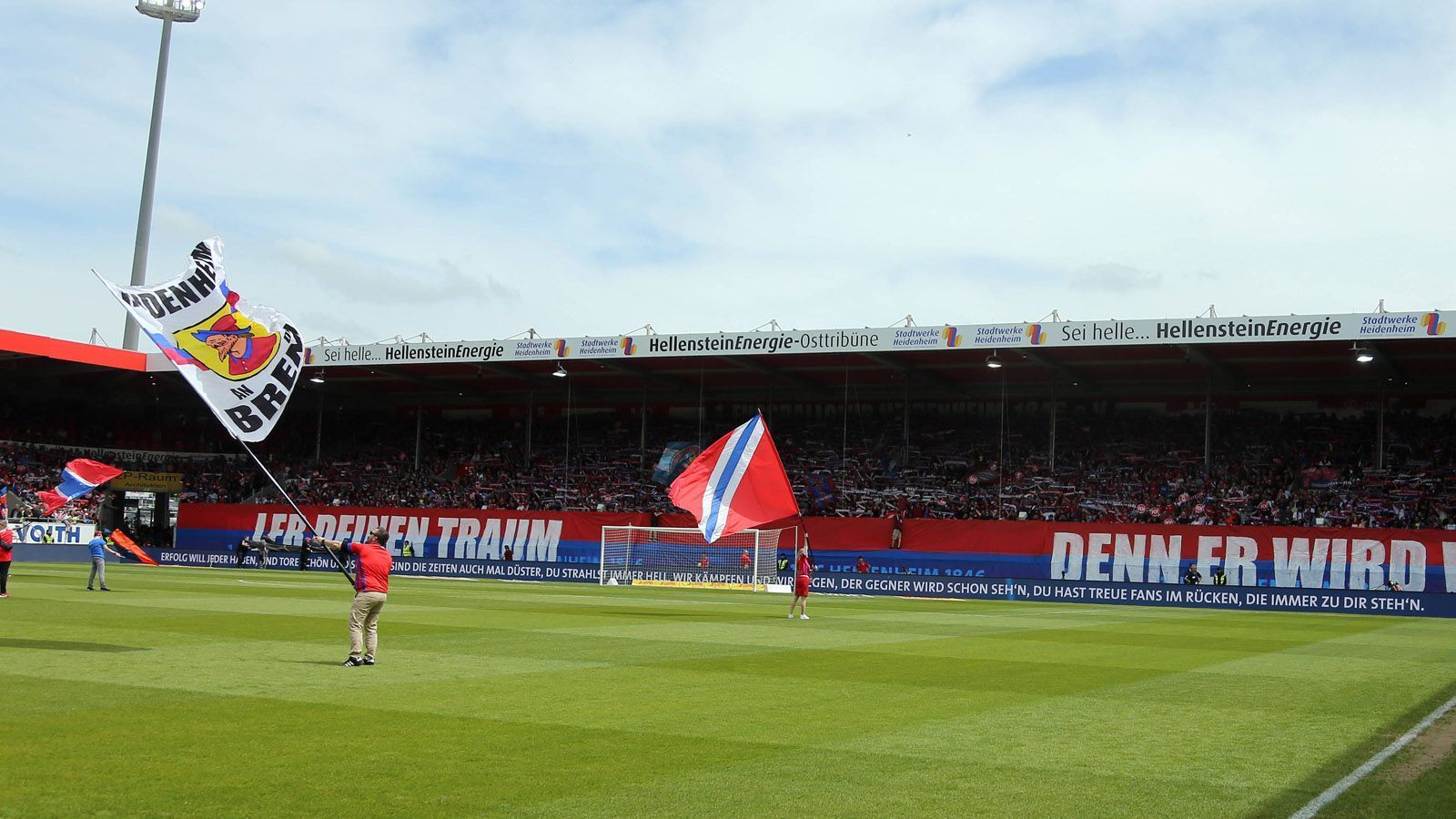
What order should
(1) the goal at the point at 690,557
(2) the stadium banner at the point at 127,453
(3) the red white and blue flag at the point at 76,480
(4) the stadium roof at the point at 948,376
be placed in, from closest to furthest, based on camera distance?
1. (3) the red white and blue flag at the point at 76,480
2. (1) the goal at the point at 690,557
3. (4) the stadium roof at the point at 948,376
4. (2) the stadium banner at the point at 127,453

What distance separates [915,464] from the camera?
62656mm

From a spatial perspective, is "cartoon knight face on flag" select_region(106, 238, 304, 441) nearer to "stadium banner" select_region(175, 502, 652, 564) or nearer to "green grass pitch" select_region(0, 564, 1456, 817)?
"green grass pitch" select_region(0, 564, 1456, 817)

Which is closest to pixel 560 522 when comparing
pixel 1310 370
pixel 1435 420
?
pixel 1310 370

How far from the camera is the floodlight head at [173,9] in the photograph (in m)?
73.8

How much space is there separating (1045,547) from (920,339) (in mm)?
9512

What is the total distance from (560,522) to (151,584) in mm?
24735

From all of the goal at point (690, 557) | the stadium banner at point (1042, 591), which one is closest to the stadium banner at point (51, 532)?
the stadium banner at point (1042, 591)

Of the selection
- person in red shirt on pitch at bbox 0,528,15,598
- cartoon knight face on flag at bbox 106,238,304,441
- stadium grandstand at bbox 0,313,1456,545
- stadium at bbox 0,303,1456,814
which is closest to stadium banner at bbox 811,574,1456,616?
stadium at bbox 0,303,1456,814

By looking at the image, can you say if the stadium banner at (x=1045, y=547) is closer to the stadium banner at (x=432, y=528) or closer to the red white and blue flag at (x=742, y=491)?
the stadium banner at (x=432, y=528)

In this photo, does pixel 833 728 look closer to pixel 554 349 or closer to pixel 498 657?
pixel 498 657

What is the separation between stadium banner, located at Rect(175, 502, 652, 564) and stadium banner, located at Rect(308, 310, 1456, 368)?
7222mm

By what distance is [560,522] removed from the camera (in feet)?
200

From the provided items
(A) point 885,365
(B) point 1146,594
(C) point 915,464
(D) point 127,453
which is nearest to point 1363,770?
(B) point 1146,594

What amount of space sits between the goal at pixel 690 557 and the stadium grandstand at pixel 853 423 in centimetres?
383
